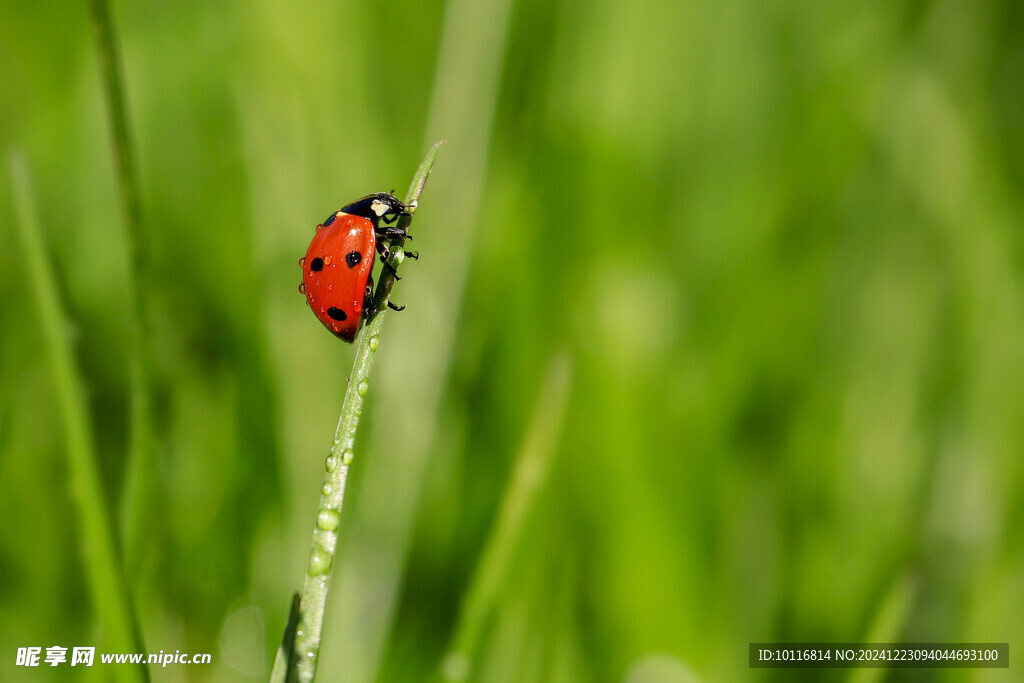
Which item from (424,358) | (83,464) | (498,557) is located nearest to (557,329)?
(424,358)

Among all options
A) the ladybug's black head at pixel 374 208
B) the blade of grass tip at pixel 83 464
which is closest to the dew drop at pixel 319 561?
the blade of grass tip at pixel 83 464

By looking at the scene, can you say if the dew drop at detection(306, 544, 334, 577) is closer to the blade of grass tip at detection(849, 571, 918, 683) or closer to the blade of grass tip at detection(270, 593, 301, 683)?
the blade of grass tip at detection(270, 593, 301, 683)

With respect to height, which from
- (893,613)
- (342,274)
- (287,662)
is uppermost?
(342,274)

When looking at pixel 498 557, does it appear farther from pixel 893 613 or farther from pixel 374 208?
pixel 374 208

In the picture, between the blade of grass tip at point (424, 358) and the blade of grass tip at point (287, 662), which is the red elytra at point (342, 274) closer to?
the blade of grass tip at point (424, 358)

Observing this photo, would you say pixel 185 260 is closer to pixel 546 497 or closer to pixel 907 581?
pixel 546 497

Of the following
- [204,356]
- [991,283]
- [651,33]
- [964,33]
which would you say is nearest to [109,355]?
[204,356]
